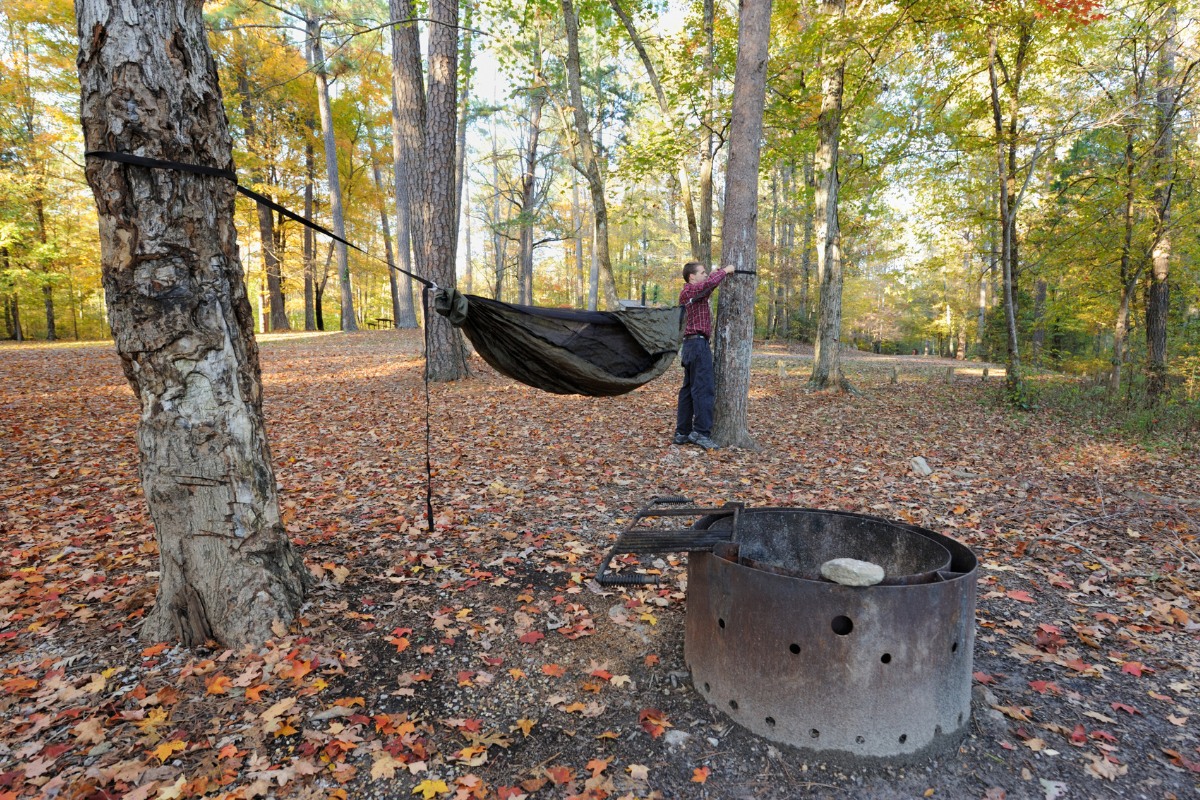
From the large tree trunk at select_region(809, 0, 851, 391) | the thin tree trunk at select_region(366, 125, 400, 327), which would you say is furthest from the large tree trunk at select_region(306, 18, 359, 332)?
the large tree trunk at select_region(809, 0, 851, 391)

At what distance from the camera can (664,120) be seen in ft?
29.1

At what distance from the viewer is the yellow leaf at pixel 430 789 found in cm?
171

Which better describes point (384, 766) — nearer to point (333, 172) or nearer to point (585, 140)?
point (585, 140)

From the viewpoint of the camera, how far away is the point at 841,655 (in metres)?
1.74

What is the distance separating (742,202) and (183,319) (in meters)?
4.11

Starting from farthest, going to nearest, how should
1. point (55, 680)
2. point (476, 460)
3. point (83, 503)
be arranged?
point (476, 460) → point (83, 503) → point (55, 680)

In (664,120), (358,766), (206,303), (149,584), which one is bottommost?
(358,766)

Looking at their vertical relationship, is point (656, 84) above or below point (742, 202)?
above

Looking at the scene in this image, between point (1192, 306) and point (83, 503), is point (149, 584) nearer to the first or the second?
point (83, 503)

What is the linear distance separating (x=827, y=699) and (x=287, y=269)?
2020cm

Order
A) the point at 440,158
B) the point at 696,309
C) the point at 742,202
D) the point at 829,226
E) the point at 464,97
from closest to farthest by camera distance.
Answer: the point at 742,202 → the point at 696,309 → the point at 440,158 → the point at 829,226 → the point at 464,97

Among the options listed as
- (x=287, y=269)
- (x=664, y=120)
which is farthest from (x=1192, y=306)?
(x=287, y=269)

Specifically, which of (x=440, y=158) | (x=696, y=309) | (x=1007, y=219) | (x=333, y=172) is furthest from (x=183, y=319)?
(x=333, y=172)

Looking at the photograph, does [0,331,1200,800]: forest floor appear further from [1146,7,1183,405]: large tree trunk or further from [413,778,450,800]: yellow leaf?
[1146,7,1183,405]: large tree trunk
